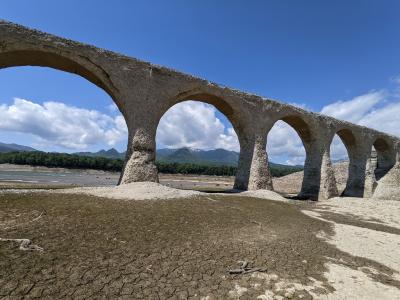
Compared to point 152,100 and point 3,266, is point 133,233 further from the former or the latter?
point 152,100

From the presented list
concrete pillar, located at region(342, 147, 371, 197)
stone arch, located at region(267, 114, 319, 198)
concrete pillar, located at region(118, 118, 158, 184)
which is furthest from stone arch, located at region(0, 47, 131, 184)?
concrete pillar, located at region(342, 147, 371, 197)

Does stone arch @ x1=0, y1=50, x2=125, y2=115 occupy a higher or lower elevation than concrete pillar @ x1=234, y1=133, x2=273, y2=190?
higher

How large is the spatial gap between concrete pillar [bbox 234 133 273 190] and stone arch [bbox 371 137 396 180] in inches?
659

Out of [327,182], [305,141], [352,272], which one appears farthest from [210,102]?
[352,272]

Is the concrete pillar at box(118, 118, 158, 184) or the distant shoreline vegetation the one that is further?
the distant shoreline vegetation

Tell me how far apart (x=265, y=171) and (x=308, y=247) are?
462 inches

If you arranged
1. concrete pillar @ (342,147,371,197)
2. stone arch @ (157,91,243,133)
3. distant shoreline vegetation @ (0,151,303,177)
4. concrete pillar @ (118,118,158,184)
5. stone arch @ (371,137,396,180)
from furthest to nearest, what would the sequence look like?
distant shoreline vegetation @ (0,151,303,177), stone arch @ (371,137,396,180), concrete pillar @ (342,147,371,197), stone arch @ (157,91,243,133), concrete pillar @ (118,118,158,184)

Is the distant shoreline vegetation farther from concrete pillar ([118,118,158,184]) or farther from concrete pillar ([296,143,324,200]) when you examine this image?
concrete pillar ([118,118,158,184])

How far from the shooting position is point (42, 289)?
10.5 ft

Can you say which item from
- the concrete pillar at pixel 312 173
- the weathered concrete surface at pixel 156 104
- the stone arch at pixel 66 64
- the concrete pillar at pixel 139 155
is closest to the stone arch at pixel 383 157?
the weathered concrete surface at pixel 156 104

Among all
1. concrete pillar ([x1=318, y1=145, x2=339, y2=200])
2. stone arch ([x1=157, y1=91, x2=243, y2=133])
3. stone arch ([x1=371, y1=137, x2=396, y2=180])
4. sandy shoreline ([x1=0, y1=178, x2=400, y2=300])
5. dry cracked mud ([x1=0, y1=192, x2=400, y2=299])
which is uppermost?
stone arch ([x1=157, y1=91, x2=243, y2=133])

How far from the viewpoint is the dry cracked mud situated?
3479 millimetres

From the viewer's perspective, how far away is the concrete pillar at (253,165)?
17.2 metres

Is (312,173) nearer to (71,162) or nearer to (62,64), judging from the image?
(62,64)
